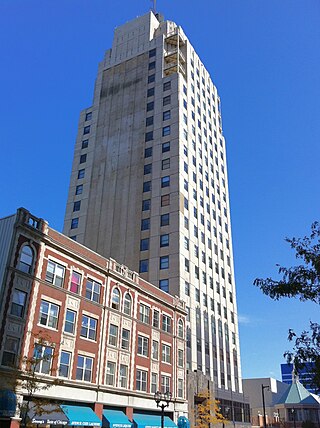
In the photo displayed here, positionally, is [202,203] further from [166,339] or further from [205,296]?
[166,339]

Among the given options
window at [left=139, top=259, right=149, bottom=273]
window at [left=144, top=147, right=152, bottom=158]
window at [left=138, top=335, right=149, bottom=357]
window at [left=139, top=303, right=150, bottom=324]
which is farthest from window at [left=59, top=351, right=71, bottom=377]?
window at [left=144, top=147, right=152, bottom=158]

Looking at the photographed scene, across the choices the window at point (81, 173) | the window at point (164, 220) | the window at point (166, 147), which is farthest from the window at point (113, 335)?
the window at point (81, 173)

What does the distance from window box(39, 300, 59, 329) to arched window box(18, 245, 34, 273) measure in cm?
299

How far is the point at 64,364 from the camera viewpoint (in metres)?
34.5

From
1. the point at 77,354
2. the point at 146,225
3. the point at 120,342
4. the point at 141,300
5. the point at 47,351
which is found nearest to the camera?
the point at 47,351

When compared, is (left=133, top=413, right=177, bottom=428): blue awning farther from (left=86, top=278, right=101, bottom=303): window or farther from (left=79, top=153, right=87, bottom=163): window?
(left=79, top=153, right=87, bottom=163): window

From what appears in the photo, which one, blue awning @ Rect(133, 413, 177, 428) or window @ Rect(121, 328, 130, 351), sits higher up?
window @ Rect(121, 328, 130, 351)

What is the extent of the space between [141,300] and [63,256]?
41.2 ft

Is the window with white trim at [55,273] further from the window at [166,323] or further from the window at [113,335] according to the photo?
the window at [166,323]

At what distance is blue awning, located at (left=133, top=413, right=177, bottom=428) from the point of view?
40.7 m

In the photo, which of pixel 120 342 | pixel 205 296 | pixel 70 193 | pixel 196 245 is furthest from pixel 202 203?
pixel 120 342

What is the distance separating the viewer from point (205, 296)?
66062mm

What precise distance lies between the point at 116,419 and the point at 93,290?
11.5 m

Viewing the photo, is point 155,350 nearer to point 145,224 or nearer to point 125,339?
point 125,339
